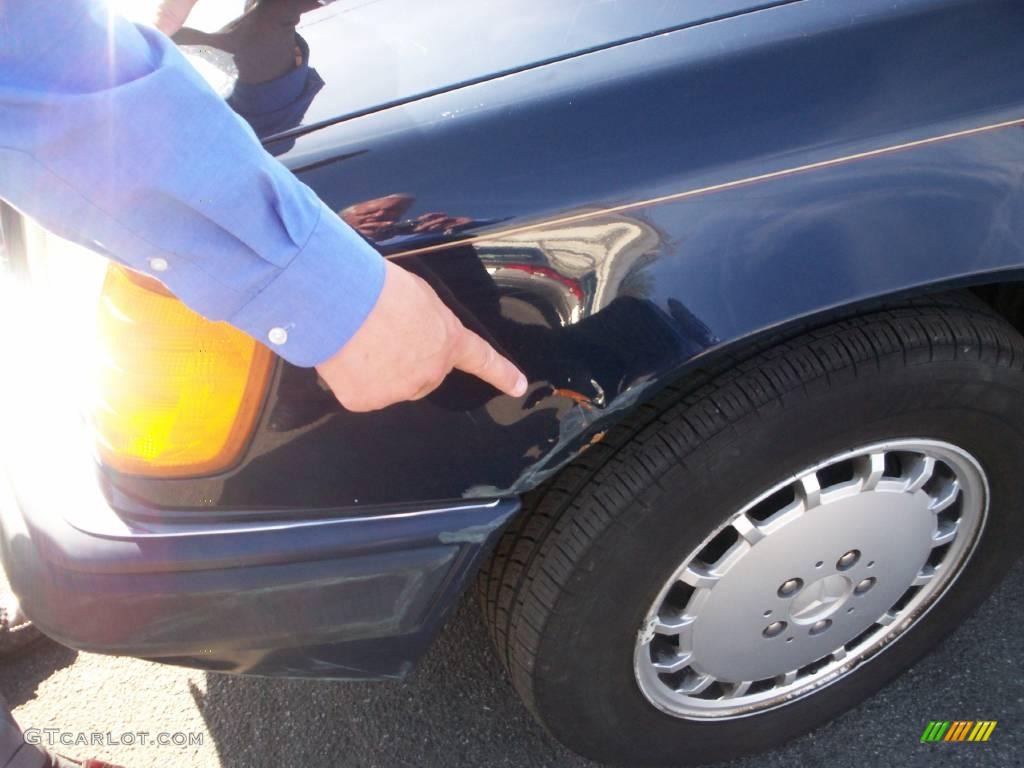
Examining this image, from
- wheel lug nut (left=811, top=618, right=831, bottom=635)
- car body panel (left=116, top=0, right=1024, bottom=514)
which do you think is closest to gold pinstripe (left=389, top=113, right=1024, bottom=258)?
car body panel (left=116, top=0, right=1024, bottom=514)

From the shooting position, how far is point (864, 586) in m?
1.66

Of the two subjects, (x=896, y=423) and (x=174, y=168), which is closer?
(x=174, y=168)

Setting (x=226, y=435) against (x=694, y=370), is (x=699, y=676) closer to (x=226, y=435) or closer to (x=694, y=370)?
(x=694, y=370)

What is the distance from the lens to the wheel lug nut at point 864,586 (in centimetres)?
165

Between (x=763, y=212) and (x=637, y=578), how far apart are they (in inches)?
23.0

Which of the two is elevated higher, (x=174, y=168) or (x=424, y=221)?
(x=174, y=168)

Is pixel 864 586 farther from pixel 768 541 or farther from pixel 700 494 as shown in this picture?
pixel 700 494

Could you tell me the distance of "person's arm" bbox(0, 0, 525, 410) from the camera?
969 mm

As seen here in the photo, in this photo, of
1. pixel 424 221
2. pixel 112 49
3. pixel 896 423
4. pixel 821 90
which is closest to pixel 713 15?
pixel 821 90

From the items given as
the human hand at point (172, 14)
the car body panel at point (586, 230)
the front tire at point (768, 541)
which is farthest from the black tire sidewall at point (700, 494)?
the human hand at point (172, 14)

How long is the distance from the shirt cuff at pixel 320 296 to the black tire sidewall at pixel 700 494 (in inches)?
19.2

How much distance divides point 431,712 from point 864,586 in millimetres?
947

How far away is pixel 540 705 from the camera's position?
1.55 meters

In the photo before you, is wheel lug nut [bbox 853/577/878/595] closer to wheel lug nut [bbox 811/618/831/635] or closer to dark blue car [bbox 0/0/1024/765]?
wheel lug nut [bbox 811/618/831/635]
